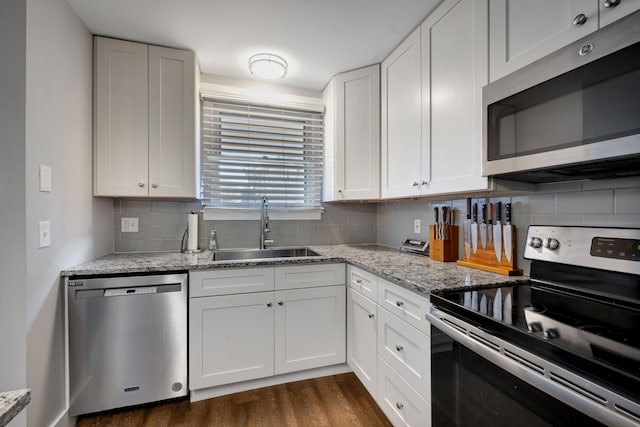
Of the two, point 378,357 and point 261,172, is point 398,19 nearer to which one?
point 261,172

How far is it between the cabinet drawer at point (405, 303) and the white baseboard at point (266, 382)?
800mm

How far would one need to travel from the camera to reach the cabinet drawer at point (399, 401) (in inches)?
47.9

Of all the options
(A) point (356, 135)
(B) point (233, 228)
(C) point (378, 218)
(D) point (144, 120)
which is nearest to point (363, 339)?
(C) point (378, 218)

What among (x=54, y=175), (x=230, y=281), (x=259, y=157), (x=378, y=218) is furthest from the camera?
(x=378, y=218)

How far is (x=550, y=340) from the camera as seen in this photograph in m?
0.71

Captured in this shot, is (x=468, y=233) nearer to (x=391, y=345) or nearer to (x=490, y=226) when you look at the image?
(x=490, y=226)

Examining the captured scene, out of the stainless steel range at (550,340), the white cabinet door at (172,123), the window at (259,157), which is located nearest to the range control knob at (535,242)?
the stainless steel range at (550,340)

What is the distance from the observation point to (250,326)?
1808 mm

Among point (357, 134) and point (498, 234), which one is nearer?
point (498, 234)

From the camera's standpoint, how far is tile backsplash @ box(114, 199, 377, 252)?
2.17 metres

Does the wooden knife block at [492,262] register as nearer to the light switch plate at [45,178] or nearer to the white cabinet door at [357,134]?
the white cabinet door at [357,134]

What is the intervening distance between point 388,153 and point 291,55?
3.31 feet

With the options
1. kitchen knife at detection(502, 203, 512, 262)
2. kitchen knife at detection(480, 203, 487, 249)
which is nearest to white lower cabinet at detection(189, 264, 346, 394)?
kitchen knife at detection(480, 203, 487, 249)

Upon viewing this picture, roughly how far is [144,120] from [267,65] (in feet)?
3.06
